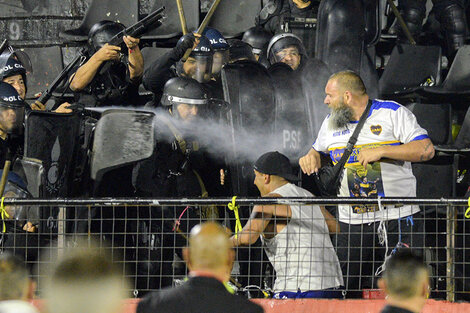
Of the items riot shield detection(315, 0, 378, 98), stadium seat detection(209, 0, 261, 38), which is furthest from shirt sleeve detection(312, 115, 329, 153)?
stadium seat detection(209, 0, 261, 38)

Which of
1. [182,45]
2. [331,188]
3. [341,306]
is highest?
[182,45]

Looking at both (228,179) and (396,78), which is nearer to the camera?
(228,179)

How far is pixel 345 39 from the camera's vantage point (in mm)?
11750

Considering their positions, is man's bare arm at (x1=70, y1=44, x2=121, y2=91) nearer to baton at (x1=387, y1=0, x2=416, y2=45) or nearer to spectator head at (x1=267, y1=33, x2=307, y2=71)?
spectator head at (x1=267, y1=33, x2=307, y2=71)

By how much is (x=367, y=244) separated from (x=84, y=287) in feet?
14.4

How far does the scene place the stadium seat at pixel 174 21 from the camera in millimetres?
13586

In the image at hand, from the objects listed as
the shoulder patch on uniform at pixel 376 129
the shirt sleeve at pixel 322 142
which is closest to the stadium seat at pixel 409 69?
the shirt sleeve at pixel 322 142

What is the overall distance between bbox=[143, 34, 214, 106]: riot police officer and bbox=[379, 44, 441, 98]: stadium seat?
2.34m

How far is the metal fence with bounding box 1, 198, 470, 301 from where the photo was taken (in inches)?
305

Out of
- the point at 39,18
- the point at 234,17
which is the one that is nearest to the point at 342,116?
the point at 234,17

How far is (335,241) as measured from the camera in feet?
28.0

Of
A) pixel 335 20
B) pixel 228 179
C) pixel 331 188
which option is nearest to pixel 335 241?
pixel 331 188

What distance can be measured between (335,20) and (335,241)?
392cm

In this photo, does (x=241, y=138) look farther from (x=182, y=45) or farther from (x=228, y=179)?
(x=182, y=45)
